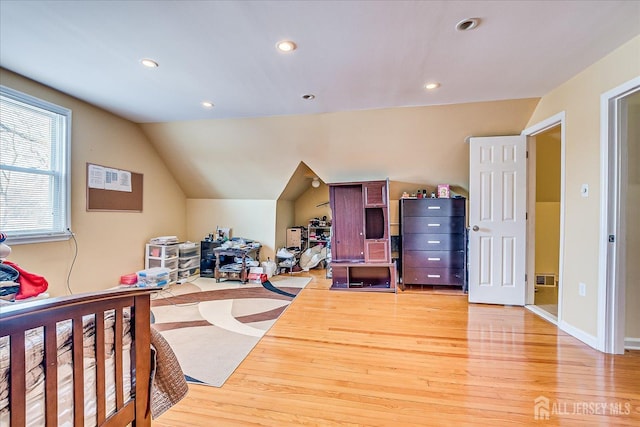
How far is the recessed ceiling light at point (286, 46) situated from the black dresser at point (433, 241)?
2.59 metres

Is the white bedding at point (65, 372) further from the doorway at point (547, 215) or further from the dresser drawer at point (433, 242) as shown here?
the doorway at point (547, 215)

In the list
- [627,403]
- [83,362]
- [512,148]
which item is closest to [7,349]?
[83,362]

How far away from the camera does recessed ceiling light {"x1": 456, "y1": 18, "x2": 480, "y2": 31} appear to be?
1659 millimetres

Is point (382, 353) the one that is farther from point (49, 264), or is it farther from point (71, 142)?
point (71, 142)

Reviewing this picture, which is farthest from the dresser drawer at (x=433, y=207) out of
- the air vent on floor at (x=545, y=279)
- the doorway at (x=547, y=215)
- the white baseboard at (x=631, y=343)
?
the white baseboard at (x=631, y=343)

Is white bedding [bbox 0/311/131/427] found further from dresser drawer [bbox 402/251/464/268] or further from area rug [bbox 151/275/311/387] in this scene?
dresser drawer [bbox 402/251/464/268]

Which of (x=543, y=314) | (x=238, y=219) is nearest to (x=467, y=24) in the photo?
(x=543, y=314)

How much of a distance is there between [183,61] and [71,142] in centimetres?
189

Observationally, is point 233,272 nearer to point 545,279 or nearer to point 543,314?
point 543,314

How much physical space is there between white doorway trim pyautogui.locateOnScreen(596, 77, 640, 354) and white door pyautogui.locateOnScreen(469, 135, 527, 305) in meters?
1.00

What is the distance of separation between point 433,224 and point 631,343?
2.08 metres

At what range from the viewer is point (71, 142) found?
2.96 metres

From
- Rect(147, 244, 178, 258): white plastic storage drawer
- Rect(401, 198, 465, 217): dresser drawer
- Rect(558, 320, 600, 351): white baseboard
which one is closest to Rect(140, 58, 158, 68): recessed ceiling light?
Rect(147, 244, 178, 258): white plastic storage drawer

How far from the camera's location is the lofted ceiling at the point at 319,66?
1.61 metres
